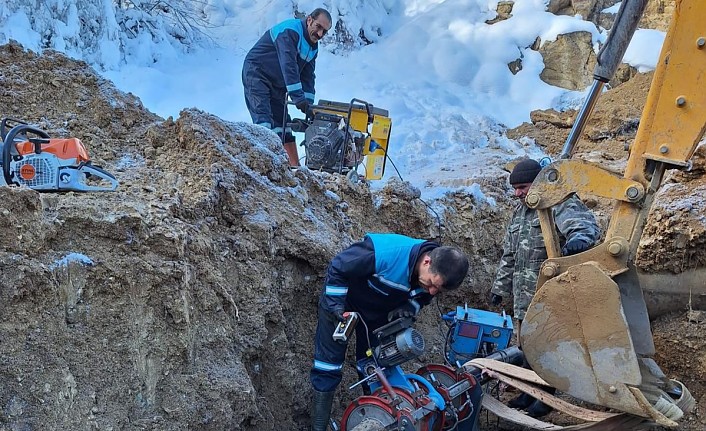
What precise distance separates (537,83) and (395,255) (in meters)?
10.5

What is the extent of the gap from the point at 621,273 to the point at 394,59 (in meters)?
11.5

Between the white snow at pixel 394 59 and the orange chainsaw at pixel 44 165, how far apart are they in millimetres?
5229

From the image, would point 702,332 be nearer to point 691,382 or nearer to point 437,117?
point 691,382

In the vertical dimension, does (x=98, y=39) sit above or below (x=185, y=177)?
above

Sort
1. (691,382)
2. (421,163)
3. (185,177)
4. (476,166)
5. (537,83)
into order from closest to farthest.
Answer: (185,177)
(691,382)
(476,166)
(421,163)
(537,83)

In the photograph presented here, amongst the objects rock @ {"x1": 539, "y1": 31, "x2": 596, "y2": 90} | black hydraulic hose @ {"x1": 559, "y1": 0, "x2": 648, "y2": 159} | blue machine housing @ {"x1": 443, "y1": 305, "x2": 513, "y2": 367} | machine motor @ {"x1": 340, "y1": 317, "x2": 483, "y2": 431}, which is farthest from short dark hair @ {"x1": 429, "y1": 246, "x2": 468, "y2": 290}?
rock @ {"x1": 539, "y1": 31, "x2": 596, "y2": 90}

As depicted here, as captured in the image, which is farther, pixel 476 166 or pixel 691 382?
pixel 476 166

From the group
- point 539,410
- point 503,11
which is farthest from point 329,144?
point 503,11

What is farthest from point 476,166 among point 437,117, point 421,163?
point 437,117

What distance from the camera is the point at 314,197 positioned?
5348 millimetres

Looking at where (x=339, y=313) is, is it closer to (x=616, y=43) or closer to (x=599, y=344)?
(x=599, y=344)

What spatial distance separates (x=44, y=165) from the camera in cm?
386

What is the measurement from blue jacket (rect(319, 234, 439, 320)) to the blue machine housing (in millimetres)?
828

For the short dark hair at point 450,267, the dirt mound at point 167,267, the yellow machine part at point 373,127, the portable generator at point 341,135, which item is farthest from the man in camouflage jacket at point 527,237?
the yellow machine part at point 373,127
